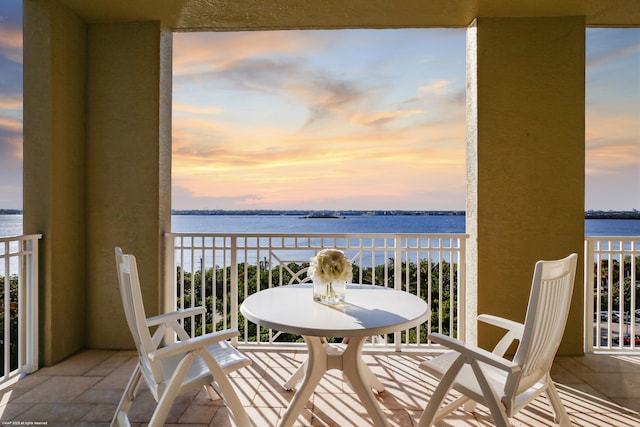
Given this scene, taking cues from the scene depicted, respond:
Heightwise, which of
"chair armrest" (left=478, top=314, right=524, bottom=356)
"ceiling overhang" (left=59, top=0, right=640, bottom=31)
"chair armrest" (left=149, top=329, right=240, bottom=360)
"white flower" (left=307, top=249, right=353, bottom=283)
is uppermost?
"ceiling overhang" (left=59, top=0, right=640, bottom=31)

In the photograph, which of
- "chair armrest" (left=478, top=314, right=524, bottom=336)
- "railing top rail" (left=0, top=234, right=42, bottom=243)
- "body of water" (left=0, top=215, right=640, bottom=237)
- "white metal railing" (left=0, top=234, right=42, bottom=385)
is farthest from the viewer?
"body of water" (left=0, top=215, right=640, bottom=237)

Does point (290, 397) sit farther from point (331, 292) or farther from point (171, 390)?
point (171, 390)

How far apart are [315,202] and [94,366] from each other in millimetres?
12580

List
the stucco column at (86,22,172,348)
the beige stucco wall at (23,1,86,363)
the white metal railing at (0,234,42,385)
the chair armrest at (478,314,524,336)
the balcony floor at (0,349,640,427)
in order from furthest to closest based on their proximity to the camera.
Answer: the stucco column at (86,22,172,348) → the beige stucco wall at (23,1,86,363) → the white metal railing at (0,234,42,385) → the balcony floor at (0,349,640,427) → the chair armrest at (478,314,524,336)

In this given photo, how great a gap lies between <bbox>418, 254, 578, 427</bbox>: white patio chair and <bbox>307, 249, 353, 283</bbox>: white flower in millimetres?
600

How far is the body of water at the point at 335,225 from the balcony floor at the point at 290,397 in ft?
40.0

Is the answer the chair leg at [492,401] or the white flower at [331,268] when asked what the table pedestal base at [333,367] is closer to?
the white flower at [331,268]

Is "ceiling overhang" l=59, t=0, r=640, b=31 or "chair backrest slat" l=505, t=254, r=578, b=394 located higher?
"ceiling overhang" l=59, t=0, r=640, b=31

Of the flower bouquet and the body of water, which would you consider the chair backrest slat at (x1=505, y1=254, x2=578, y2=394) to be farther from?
the body of water

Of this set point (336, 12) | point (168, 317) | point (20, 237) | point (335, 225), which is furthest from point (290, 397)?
point (335, 225)

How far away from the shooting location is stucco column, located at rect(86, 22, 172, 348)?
134 inches

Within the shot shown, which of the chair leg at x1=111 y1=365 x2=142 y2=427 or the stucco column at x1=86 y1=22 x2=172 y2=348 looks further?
the stucco column at x1=86 y1=22 x2=172 y2=348

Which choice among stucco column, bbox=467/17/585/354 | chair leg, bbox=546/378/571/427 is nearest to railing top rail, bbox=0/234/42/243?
chair leg, bbox=546/378/571/427

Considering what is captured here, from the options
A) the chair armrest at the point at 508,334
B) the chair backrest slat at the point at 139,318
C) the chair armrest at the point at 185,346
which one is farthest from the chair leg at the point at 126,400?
the chair armrest at the point at 508,334
